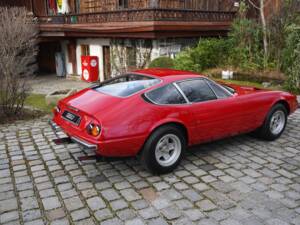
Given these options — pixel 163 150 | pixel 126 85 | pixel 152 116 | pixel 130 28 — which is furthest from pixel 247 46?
pixel 152 116

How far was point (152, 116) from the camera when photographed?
14.4 feet

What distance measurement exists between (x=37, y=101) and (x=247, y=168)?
306 inches

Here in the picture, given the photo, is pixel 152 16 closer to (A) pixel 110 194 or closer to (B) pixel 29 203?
(A) pixel 110 194

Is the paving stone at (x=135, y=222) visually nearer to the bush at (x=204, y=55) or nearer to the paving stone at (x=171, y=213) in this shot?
the paving stone at (x=171, y=213)

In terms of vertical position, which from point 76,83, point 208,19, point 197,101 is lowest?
point 76,83

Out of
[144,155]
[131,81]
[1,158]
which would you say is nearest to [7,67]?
[1,158]

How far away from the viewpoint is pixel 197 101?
4.93 metres

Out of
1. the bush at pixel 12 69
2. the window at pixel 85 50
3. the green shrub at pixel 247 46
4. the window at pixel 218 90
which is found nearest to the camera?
the window at pixel 218 90

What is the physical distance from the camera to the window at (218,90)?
17.2 feet

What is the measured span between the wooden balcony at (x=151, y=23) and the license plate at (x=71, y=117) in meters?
Answer: 7.51

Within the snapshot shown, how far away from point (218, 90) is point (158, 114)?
1351mm

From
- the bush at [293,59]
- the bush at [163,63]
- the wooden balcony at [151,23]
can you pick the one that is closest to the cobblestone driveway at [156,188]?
the bush at [293,59]

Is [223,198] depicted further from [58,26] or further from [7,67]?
[58,26]

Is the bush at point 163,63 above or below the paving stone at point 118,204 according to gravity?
above
